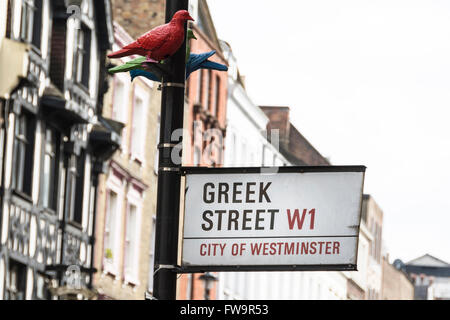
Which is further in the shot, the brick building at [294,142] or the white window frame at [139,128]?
the brick building at [294,142]

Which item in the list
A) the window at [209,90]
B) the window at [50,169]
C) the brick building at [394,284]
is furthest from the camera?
the brick building at [394,284]

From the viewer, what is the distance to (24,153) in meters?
26.7

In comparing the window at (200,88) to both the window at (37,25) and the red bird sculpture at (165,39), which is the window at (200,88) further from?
the red bird sculpture at (165,39)

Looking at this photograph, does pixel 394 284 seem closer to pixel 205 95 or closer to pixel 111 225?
pixel 205 95

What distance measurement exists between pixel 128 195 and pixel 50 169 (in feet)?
22.7

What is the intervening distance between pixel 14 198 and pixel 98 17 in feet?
25.7

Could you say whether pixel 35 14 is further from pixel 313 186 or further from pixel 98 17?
pixel 313 186

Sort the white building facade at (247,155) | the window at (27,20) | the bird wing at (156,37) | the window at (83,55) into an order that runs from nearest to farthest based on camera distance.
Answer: the bird wing at (156,37) < the window at (27,20) < the window at (83,55) < the white building facade at (247,155)

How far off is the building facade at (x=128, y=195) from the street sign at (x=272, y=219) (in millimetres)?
25081

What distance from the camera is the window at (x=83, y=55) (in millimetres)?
30391

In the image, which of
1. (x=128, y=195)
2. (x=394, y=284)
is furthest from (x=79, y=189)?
(x=394, y=284)

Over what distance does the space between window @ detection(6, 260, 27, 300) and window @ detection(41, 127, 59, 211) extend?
2119 mm

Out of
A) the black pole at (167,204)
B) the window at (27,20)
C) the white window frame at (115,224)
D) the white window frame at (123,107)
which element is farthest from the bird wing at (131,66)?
the white window frame at (123,107)
